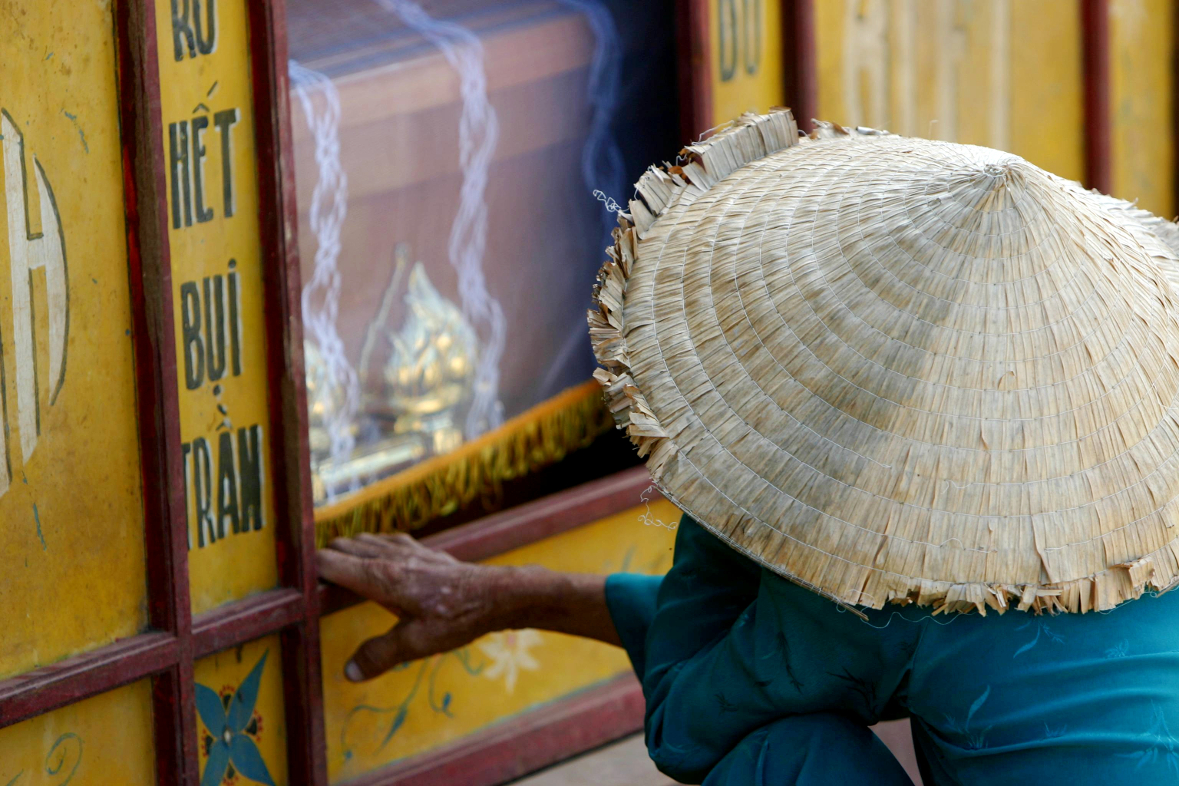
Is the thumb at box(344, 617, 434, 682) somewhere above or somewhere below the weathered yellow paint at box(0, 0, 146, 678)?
below

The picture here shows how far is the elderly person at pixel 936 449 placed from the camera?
1.24m

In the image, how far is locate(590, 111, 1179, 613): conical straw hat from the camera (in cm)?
124

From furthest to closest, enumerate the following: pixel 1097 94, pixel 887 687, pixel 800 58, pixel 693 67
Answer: pixel 1097 94 → pixel 800 58 → pixel 693 67 → pixel 887 687

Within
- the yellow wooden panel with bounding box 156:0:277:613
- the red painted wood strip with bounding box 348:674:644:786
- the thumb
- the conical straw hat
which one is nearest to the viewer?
the conical straw hat

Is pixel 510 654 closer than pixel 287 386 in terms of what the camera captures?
No

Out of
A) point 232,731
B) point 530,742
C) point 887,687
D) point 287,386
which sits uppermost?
point 287,386

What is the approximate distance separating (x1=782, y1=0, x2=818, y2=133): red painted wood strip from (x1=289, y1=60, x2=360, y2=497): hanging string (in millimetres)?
1004

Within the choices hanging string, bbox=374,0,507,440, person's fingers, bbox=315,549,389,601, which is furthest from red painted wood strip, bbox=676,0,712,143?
person's fingers, bbox=315,549,389,601

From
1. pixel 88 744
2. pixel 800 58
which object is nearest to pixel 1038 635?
pixel 88 744

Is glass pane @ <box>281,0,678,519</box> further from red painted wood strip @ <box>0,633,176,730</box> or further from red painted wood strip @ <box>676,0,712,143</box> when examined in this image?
red painted wood strip @ <box>0,633,176,730</box>

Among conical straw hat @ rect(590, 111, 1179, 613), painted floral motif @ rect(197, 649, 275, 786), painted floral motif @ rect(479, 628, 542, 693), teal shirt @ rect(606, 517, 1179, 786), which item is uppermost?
conical straw hat @ rect(590, 111, 1179, 613)

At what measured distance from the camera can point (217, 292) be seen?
6.23ft

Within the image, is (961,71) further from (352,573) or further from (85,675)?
(85,675)

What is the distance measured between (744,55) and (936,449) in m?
1.59
